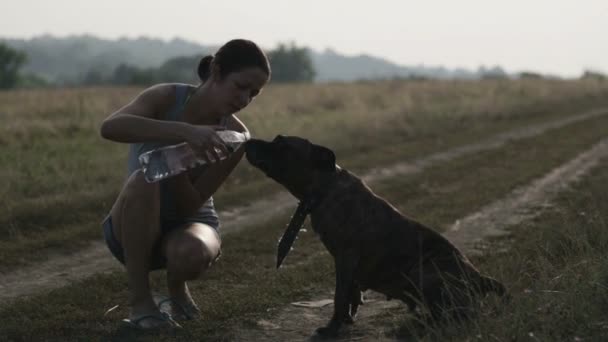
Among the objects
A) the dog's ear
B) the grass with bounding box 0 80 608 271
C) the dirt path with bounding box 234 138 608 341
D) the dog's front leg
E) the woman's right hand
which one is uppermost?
the woman's right hand

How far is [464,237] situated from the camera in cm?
824

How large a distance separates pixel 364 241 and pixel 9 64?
2736 inches

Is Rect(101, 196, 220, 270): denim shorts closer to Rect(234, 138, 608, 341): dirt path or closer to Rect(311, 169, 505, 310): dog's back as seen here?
Rect(234, 138, 608, 341): dirt path

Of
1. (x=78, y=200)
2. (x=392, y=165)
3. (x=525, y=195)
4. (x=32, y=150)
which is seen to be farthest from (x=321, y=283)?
(x=32, y=150)

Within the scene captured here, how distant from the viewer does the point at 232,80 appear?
470 cm

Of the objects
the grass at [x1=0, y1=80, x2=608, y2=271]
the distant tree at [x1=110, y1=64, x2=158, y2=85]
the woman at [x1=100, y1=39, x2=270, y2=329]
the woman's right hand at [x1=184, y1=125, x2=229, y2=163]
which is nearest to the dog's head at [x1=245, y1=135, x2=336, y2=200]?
the woman at [x1=100, y1=39, x2=270, y2=329]

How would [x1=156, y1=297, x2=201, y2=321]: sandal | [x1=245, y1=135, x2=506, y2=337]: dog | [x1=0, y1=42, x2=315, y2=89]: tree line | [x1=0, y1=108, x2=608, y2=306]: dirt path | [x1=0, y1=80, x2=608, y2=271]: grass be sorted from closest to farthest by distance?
[x1=245, y1=135, x2=506, y2=337]: dog, [x1=156, y1=297, x2=201, y2=321]: sandal, [x1=0, y1=108, x2=608, y2=306]: dirt path, [x1=0, y1=80, x2=608, y2=271]: grass, [x1=0, y1=42, x2=315, y2=89]: tree line

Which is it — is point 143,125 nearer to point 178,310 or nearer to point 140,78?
point 178,310

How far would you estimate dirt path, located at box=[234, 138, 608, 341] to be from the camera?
16.5ft

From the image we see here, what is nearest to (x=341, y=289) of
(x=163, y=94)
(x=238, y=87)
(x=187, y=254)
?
(x=187, y=254)

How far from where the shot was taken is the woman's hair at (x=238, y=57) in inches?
184

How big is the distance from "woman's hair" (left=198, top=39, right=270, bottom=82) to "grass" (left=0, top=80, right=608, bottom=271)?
3.35 metres

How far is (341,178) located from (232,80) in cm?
89

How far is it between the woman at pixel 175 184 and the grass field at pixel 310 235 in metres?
0.28
